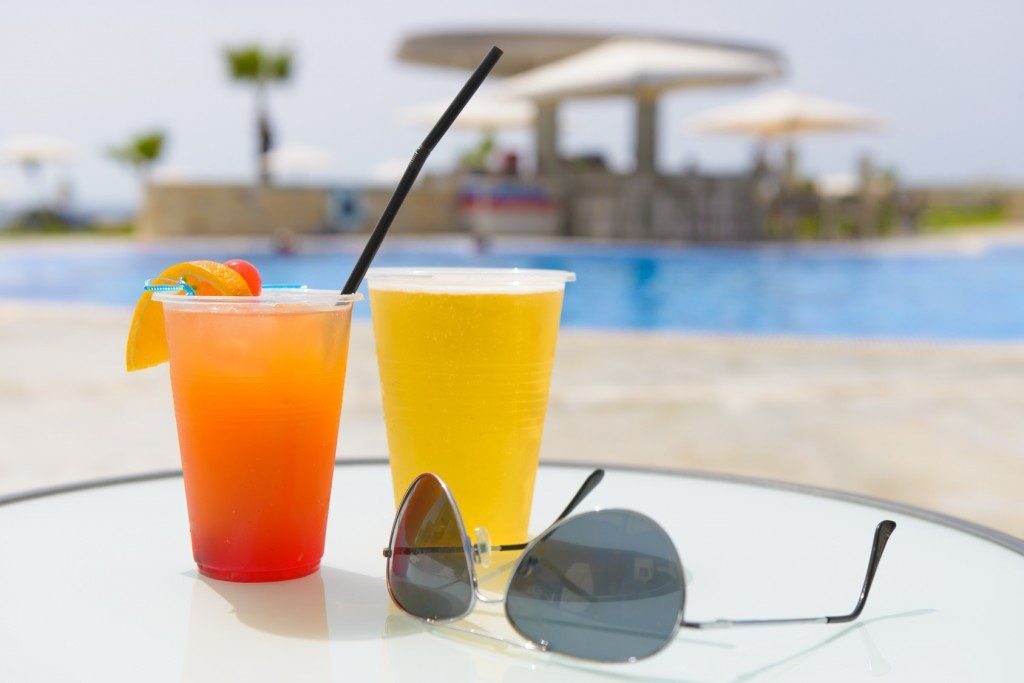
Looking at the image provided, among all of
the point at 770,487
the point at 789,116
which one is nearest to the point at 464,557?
the point at 770,487

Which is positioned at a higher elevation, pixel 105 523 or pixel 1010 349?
pixel 105 523

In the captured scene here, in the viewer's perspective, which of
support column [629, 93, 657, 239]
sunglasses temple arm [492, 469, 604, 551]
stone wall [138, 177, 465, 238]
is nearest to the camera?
sunglasses temple arm [492, 469, 604, 551]

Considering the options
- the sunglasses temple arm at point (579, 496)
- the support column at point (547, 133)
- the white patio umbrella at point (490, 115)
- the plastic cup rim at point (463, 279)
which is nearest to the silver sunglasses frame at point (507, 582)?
the sunglasses temple arm at point (579, 496)

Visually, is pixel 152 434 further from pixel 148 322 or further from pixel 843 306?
pixel 843 306

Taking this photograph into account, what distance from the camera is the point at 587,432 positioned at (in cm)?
524

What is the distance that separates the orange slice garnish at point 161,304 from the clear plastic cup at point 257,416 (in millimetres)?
28

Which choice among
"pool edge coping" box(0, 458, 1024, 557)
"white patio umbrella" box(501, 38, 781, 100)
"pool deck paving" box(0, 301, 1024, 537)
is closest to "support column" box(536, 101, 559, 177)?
"white patio umbrella" box(501, 38, 781, 100)

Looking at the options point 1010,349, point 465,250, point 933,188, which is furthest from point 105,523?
point 933,188

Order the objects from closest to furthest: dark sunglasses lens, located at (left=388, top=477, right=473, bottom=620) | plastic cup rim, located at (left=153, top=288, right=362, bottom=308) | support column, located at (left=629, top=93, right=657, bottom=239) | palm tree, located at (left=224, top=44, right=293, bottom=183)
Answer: dark sunglasses lens, located at (left=388, top=477, right=473, bottom=620), plastic cup rim, located at (left=153, top=288, right=362, bottom=308), support column, located at (left=629, top=93, right=657, bottom=239), palm tree, located at (left=224, top=44, right=293, bottom=183)

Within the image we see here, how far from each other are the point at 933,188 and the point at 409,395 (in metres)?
35.2

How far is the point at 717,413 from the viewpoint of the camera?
5750mm

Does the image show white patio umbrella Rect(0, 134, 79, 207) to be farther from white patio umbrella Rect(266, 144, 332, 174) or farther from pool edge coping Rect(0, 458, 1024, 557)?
pool edge coping Rect(0, 458, 1024, 557)

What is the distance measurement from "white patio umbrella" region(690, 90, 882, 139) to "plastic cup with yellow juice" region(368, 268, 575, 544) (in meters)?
21.4

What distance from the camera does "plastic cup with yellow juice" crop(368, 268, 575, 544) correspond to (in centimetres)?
115
